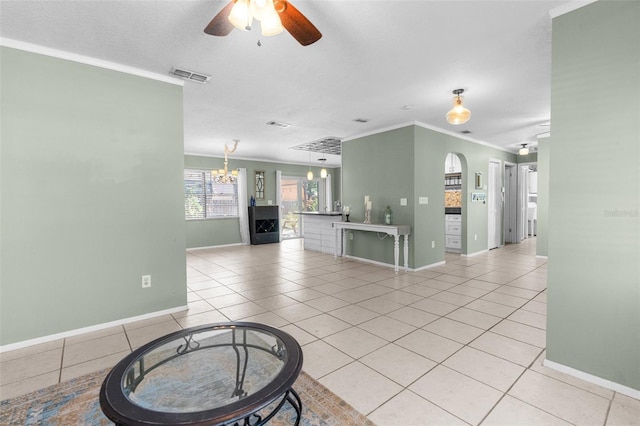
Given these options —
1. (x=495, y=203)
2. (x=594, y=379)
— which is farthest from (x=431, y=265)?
(x=594, y=379)

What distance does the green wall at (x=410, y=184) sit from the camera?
16.7ft

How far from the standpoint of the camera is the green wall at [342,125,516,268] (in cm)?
508

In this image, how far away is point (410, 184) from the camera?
5.06 metres

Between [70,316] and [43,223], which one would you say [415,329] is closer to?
[70,316]

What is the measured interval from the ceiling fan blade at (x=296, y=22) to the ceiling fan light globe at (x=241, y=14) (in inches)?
6.5

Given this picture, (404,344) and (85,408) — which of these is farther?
(404,344)

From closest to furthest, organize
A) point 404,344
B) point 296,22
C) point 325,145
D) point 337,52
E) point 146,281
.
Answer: point 296,22, point 404,344, point 337,52, point 146,281, point 325,145

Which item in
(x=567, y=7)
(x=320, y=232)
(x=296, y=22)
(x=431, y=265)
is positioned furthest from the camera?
(x=320, y=232)

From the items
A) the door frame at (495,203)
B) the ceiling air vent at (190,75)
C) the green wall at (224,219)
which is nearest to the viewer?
the ceiling air vent at (190,75)

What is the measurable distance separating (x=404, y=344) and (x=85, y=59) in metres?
3.89

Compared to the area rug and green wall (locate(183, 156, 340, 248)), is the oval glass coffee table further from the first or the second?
green wall (locate(183, 156, 340, 248))

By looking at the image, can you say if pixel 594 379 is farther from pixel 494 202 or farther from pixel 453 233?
pixel 494 202

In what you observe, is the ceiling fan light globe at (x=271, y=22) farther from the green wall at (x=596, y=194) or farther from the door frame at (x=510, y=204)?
the door frame at (x=510, y=204)

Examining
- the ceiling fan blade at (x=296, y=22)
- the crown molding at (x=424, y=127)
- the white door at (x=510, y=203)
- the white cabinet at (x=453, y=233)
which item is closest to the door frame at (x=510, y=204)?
the white door at (x=510, y=203)
